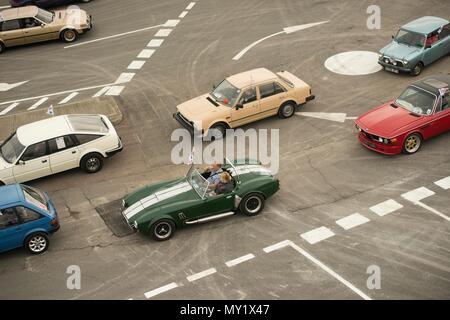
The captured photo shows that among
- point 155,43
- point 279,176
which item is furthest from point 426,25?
point 155,43

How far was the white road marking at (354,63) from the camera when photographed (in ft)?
77.2

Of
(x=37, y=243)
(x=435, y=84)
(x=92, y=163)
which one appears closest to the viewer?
(x=37, y=243)

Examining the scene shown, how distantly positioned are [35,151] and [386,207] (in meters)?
10.1

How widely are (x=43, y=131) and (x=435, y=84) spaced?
40.0 feet

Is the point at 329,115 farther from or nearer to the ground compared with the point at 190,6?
nearer to the ground

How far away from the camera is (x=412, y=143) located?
18.2 meters

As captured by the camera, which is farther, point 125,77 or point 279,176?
point 125,77

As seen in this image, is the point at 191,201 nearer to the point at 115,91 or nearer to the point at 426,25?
the point at 115,91

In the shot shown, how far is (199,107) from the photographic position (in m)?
20.0

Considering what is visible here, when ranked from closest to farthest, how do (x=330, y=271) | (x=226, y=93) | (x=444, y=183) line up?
1. (x=330, y=271)
2. (x=444, y=183)
3. (x=226, y=93)

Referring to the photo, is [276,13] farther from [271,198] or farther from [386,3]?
[271,198]

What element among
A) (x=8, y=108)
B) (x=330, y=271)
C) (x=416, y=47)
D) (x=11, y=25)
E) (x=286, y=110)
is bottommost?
(x=330, y=271)

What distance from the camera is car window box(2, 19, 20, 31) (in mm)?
26781

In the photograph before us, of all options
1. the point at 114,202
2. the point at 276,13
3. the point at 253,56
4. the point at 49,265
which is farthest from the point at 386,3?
the point at 49,265
